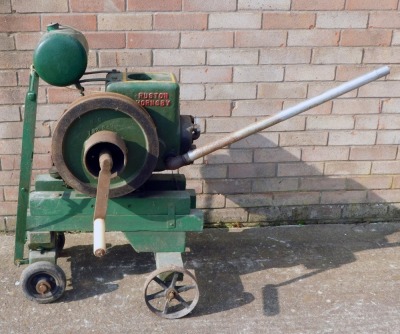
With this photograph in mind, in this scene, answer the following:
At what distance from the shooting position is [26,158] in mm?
2914

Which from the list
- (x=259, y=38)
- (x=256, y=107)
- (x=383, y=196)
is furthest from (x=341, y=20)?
(x=383, y=196)

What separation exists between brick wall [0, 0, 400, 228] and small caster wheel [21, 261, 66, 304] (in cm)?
93

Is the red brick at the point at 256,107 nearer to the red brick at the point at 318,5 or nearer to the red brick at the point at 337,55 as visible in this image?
the red brick at the point at 337,55

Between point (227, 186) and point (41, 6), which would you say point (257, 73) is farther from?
point (41, 6)

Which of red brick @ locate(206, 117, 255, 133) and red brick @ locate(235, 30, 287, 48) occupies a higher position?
red brick @ locate(235, 30, 287, 48)

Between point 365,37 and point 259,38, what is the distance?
2.34ft

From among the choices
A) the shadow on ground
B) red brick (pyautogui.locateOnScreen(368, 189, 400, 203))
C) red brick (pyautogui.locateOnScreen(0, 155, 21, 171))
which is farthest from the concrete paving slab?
red brick (pyautogui.locateOnScreen(0, 155, 21, 171))

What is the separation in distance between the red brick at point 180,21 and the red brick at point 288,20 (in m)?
Answer: 0.41

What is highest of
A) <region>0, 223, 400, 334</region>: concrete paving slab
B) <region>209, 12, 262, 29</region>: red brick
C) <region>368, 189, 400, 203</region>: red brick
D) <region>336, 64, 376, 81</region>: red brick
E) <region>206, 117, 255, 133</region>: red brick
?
<region>209, 12, 262, 29</region>: red brick

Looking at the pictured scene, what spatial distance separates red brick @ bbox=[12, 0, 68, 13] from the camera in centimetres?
332

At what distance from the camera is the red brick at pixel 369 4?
3555mm

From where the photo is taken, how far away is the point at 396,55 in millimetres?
3688

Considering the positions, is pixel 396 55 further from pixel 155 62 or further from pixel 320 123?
pixel 155 62

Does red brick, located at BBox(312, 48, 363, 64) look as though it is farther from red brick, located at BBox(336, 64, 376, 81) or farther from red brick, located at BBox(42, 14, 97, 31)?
red brick, located at BBox(42, 14, 97, 31)
